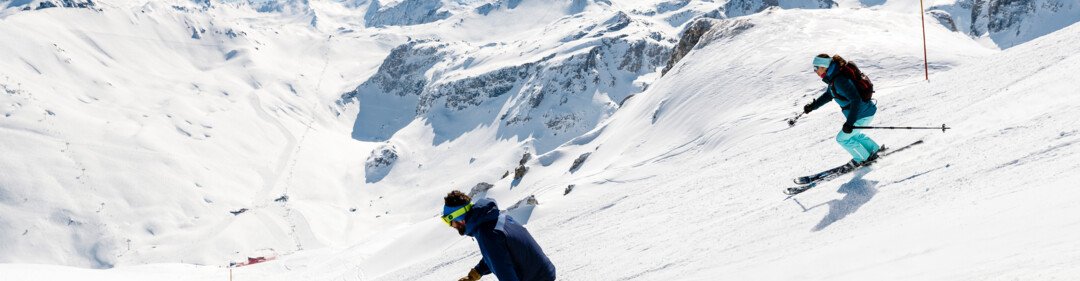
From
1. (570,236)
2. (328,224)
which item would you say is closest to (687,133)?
(570,236)

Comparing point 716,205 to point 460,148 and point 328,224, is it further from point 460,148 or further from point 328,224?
point 460,148

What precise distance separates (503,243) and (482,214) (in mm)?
302

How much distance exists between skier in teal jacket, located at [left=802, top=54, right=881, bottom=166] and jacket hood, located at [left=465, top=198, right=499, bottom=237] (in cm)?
590

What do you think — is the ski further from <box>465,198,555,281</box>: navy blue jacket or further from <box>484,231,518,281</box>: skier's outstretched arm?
<box>484,231,518,281</box>: skier's outstretched arm

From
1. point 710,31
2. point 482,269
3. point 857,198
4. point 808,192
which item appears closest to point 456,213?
point 482,269

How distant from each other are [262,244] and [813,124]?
137 meters

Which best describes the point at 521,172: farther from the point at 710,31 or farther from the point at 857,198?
the point at 857,198

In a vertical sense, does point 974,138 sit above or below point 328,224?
above

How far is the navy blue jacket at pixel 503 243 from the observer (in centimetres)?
641

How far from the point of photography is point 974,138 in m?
10.9

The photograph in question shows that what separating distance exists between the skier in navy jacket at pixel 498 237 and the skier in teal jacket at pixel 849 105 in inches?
222

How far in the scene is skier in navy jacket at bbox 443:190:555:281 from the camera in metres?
6.42

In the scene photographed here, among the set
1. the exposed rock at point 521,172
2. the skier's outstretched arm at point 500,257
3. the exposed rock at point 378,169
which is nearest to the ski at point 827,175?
the skier's outstretched arm at point 500,257

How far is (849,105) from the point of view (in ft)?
35.3
